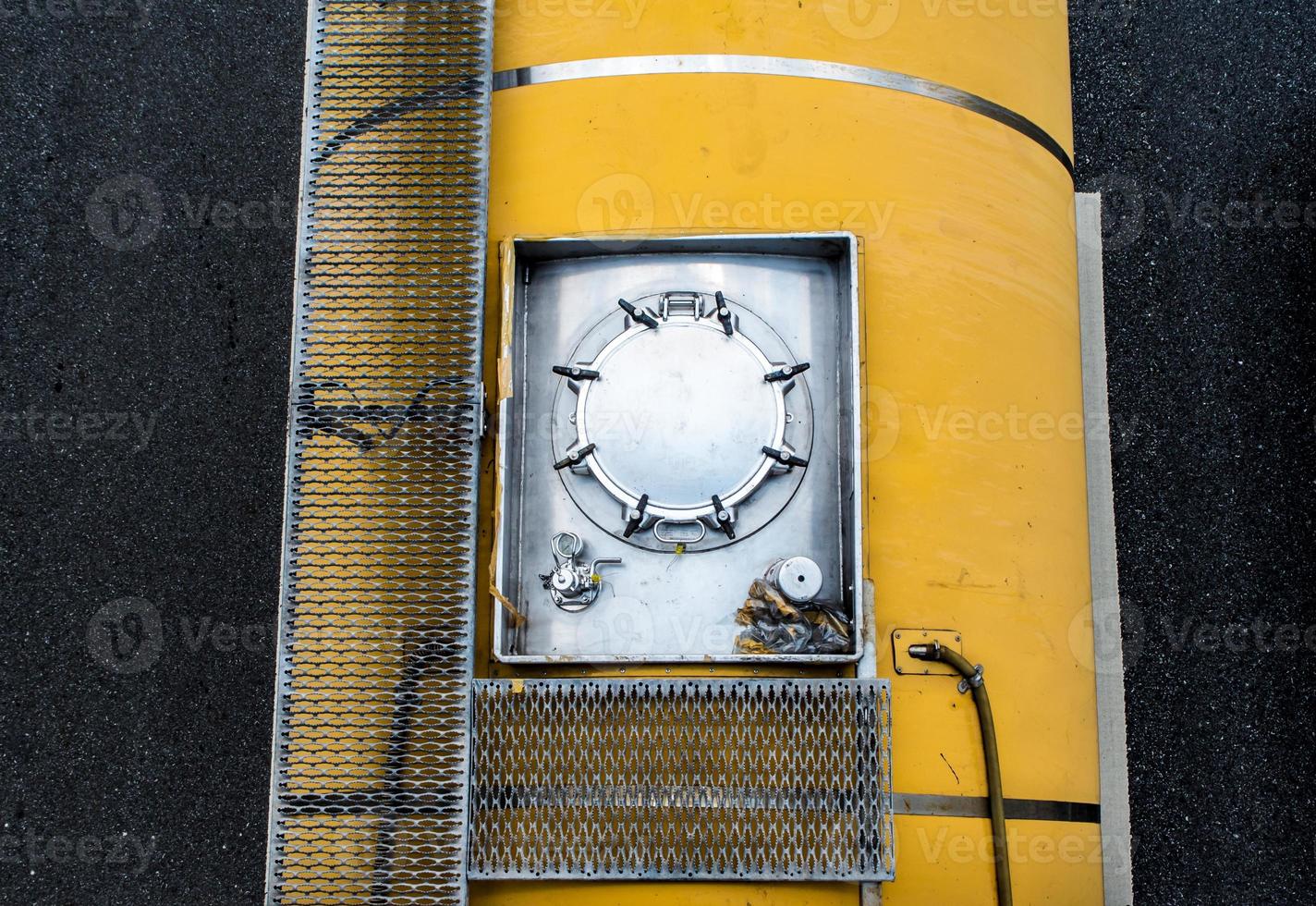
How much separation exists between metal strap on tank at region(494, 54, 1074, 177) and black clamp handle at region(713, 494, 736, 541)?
2.68ft

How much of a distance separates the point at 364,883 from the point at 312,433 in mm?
773

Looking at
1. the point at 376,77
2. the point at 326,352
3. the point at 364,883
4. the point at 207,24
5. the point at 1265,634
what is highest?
the point at 207,24

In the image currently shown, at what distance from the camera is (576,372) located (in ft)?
5.19

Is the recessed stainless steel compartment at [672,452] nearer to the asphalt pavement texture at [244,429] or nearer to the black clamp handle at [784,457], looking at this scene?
the black clamp handle at [784,457]

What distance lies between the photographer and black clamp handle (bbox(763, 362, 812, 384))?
154 cm

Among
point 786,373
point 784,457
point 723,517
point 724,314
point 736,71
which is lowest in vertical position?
point 723,517

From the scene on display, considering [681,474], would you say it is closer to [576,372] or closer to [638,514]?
[638,514]

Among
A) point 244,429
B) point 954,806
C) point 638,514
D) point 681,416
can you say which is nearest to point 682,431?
point 681,416

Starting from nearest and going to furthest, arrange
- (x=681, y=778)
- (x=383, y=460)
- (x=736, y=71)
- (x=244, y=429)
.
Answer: (x=681, y=778) → (x=383, y=460) → (x=736, y=71) → (x=244, y=429)

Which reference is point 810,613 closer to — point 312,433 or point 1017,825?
point 1017,825

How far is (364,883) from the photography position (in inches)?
56.7

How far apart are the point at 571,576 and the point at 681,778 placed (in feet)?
1.28

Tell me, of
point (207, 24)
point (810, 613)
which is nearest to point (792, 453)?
point (810, 613)

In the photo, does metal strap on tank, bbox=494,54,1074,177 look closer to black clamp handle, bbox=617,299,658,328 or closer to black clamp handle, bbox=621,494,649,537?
black clamp handle, bbox=617,299,658,328
